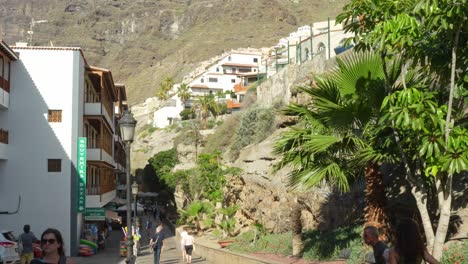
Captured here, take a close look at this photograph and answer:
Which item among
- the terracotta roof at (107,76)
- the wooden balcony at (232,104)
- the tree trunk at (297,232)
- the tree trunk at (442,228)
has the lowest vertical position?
the tree trunk at (297,232)

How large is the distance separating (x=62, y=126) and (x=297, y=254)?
15.2 metres

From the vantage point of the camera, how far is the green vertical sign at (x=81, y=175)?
27078 mm

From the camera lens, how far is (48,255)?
4.98 metres

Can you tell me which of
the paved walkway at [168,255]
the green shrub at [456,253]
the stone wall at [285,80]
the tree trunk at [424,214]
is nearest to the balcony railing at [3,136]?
the paved walkway at [168,255]

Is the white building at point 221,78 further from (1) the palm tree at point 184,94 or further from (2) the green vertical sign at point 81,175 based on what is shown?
Answer: (2) the green vertical sign at point 81,175

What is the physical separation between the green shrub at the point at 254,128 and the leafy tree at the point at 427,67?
25589 mm

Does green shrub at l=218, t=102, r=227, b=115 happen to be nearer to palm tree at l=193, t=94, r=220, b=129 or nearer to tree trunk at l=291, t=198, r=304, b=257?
palm tree at l=193, t=94, r=220, b=129

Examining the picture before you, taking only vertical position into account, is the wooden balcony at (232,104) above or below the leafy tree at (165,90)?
below

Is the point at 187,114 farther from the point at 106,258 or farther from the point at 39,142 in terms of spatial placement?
the point at 106,258

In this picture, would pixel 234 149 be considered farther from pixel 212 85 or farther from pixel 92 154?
pixel 212 85

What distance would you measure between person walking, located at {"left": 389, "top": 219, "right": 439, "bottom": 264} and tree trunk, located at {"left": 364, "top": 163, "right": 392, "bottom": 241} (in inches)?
269

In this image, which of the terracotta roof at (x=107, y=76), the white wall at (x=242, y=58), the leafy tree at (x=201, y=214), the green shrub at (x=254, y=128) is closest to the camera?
the leafy tree at (x=201, y=214)

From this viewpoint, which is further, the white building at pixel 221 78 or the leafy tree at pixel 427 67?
the white building at pixel 221 78

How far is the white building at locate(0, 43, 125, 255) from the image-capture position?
86.9 ft
